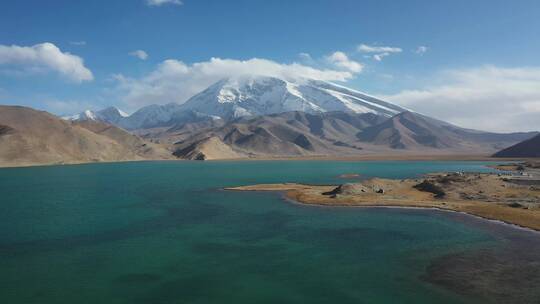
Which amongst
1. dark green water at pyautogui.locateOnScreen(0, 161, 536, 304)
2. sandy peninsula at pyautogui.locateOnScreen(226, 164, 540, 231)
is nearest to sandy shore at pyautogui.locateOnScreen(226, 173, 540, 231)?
sandy peninsula at pyautogui.locateOnScreen(226, 164, 540, 231)

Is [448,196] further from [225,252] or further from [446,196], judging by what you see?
[225,252]

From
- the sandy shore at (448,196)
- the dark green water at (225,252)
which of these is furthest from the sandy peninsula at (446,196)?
the dark green water at (225,252)

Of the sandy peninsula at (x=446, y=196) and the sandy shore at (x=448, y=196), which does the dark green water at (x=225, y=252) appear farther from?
the sandy shore at (x=448, y=196)

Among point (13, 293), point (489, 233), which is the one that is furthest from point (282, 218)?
point (13, 293)

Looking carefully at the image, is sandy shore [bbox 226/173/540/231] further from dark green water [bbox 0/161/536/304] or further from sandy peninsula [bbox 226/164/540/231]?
dark green water [bbox 0/161/536/304]

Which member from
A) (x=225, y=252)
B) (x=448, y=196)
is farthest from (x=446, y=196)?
(x=225, y=252)

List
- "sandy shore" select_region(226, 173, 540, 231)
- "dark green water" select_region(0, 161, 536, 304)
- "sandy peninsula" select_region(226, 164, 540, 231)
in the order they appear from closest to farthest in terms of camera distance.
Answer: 1. "dark green water" select_region(0, 161, 536, 304)
2. "sandy shore" select_region(226, 173, 540, 231)
3. "sandy peninsula" select_region(226, 164, 540, 231)
